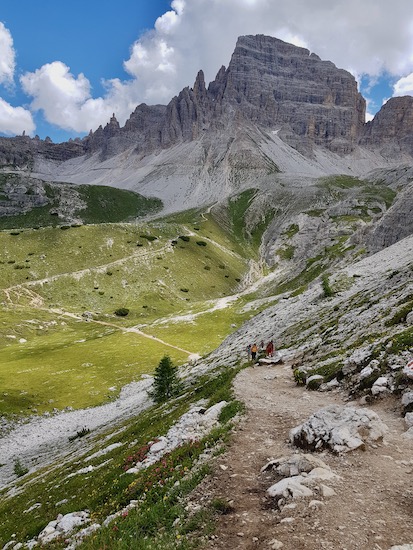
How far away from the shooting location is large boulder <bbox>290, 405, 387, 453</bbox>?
13.3 metres

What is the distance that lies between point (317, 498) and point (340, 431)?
12.8 ft

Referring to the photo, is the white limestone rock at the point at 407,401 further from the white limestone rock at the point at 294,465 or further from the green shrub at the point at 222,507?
the green shrub at the point at 222,507

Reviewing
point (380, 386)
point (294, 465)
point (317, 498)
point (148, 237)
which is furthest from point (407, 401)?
point (148, 237)

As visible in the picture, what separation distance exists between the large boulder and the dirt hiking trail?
1.16 feet

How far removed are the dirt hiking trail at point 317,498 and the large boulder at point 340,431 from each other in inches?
14.0

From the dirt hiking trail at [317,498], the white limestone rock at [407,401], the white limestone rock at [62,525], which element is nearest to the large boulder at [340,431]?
the dirt hiking trail at [317,498]

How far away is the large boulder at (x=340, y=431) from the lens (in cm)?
1333

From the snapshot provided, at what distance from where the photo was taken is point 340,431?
13.7 meters

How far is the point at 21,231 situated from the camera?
527ft

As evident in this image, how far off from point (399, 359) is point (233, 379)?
11.4 metres

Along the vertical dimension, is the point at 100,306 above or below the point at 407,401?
below

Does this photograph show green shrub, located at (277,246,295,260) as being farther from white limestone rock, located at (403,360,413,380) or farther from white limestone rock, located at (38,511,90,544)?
white limestone rock, located at (38,511,90,544)

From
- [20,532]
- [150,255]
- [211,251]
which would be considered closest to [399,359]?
[20,532]

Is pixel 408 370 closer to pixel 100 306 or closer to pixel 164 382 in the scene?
pixel 164 382
